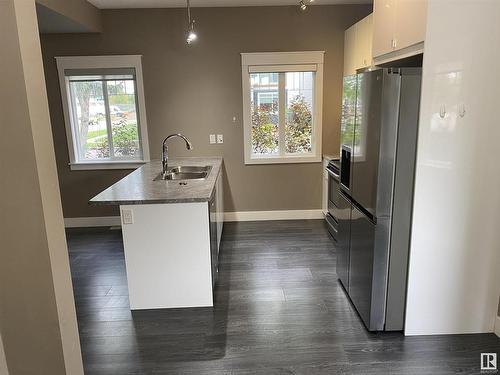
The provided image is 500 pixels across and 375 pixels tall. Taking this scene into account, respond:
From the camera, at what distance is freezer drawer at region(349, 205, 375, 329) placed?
8.16 feet

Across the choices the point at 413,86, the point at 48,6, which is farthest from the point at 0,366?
the point at 48,6

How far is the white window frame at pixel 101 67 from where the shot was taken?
4.49m

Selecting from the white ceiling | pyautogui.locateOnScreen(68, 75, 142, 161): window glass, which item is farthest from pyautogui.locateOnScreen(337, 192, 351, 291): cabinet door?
pyautogui.locateOnScreen(68, 75, 142, 161): window glass

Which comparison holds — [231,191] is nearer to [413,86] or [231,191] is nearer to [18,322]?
[413,86]

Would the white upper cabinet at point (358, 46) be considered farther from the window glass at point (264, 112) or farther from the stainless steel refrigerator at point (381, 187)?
the stainless steel refrigerator at point (381, 187)

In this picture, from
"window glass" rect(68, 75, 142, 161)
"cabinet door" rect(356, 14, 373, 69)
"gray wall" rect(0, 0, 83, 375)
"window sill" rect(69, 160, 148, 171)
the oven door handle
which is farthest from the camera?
"window sill" rect(69, 160, 148, 171)

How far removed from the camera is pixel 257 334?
254 cm

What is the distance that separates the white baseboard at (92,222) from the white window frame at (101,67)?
70 centimetres

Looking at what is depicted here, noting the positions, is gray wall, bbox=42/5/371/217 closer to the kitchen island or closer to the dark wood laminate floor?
the dark wood laminate floor

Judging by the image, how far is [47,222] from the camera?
1219mm

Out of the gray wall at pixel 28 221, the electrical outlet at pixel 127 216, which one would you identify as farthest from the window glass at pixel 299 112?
the gray wall at pixel 28 221

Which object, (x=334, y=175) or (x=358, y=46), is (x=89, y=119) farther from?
(x=358, y=46)

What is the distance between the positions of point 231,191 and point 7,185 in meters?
3.85

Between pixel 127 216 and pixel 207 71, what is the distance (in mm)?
2594
